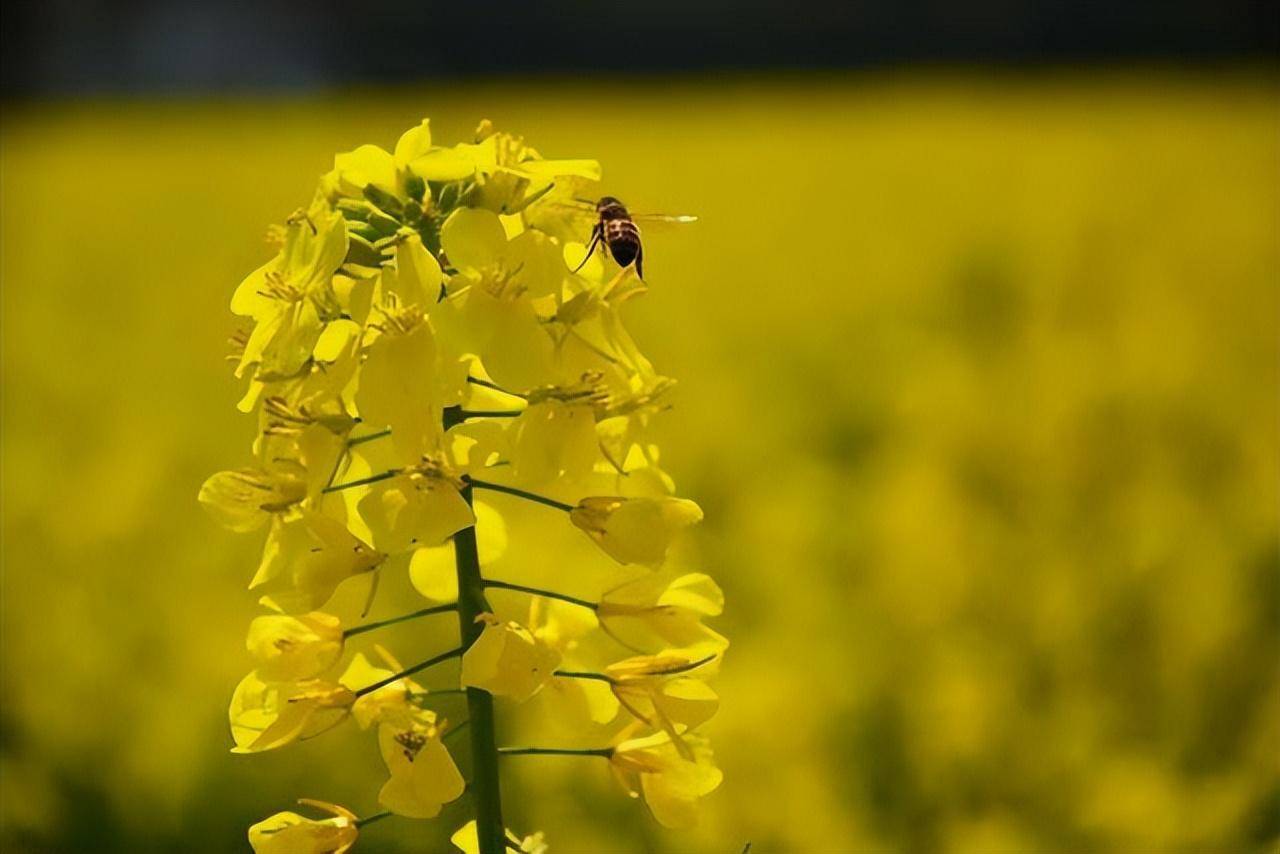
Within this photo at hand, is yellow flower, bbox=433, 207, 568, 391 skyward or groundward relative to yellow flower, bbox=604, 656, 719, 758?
skyward

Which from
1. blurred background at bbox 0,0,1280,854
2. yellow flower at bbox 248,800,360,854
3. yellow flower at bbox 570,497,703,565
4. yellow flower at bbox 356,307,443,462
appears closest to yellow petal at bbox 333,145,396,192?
yellow flower at bbox 356,307,443,462

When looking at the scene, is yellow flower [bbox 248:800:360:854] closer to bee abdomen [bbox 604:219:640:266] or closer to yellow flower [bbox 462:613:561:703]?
yellow flower [bbox 462:613:561:703]

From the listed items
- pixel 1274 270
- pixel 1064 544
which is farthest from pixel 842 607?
pixel 1274 270

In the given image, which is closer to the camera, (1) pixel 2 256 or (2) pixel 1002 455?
(2) pixel 1002 455

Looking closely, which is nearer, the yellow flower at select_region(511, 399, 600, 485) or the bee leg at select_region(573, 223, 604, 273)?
the yellow flower at select_region(511, 399, 600, 485)

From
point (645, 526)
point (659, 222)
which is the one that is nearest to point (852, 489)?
point (659, 222)

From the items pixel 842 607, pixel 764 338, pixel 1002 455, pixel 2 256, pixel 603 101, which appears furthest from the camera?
pixel 603 101

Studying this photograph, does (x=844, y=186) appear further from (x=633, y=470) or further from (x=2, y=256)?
(x=633, y=470)
